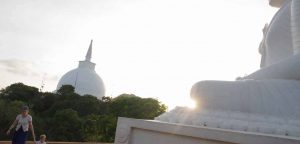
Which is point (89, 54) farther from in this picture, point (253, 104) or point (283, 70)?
point (253, 104)

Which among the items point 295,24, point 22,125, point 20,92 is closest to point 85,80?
point 20,92

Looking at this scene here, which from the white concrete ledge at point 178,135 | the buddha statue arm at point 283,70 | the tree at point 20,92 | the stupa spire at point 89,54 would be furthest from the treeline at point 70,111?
the stupa spire at point 89,54

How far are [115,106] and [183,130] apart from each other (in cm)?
2263

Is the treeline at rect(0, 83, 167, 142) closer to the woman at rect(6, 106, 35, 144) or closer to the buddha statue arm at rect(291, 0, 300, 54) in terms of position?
the woman at rect(6, 106, 35, 144)

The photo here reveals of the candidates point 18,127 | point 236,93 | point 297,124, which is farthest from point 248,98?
point 18,127

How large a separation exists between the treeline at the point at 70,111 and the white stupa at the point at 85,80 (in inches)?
367

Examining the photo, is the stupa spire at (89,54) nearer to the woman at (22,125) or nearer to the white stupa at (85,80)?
the white stupa at (85,80)

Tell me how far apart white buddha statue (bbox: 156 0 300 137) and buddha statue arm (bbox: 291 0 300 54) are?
1.16 meters

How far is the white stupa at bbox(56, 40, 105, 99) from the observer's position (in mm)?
40250

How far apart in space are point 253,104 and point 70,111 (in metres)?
14.5

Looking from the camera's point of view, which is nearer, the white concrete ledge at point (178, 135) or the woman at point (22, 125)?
the white concrete ledge at point (178, 135)

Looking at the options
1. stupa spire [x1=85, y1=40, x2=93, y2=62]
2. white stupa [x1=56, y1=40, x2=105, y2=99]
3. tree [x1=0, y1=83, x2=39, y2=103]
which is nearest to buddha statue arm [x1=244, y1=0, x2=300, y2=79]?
tree [x1=0, y1=83, x2=39, y2=103]

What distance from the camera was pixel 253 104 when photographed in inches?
163

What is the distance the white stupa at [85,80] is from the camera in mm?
40250
